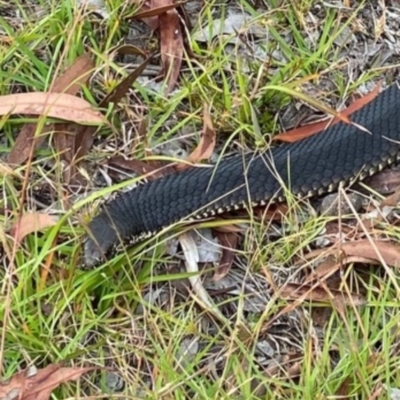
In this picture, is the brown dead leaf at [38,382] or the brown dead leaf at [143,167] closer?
the brown dead leaf at [38,382]

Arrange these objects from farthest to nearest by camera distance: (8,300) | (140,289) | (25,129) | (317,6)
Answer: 1. (317,6)
2. (25,129)
3. (140,289)
4. (8,300)

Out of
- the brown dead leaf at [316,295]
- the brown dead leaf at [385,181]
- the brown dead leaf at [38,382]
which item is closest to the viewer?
the brown dead leaf at [38,382]

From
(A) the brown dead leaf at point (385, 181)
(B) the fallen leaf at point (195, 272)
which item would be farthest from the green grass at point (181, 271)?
(A) the brown dead leaf at point (385, 181)

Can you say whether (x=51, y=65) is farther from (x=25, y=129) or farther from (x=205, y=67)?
(x=205, y=67)

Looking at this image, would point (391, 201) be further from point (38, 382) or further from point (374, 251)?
point (38, 382)

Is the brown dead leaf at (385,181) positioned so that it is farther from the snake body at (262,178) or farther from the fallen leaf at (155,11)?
the fallen leaf at (155,11)

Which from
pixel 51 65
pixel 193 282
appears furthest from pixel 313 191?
pixel 51 65
